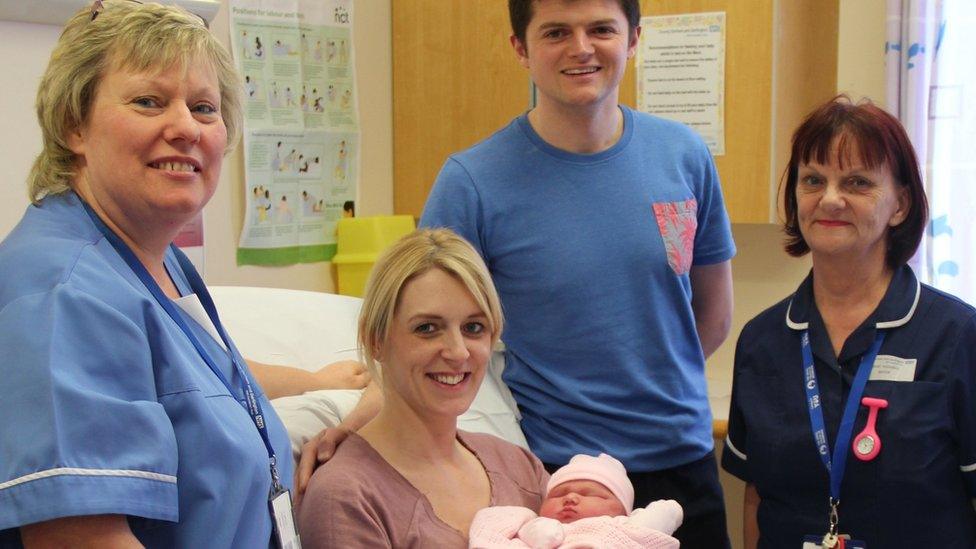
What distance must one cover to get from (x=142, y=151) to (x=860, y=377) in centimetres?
139

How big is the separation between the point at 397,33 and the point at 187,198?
219 cm

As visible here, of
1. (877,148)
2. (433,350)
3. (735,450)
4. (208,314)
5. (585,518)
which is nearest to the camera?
Result: (208,314)

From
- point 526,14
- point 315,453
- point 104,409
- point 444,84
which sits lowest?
point 315,453

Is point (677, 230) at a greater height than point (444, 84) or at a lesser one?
lesser

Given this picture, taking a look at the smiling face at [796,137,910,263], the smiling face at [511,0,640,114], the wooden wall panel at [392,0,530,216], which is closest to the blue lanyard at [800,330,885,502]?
the smiling face at [796,137,910,263]

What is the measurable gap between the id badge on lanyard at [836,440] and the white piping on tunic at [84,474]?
1.30 metres

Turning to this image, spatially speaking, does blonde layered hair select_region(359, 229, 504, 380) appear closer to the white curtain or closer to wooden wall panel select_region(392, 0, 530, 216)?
wooden wall panel select_region(392, 0, 530, 216)

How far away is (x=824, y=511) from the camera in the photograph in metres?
1.96

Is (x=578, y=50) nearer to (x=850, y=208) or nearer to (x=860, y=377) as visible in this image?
(x=850, y=208)

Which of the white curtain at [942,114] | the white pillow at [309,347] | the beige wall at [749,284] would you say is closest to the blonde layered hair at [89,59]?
the white pillow at [309,347]

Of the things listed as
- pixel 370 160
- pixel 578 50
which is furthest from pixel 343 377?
pixel 370 160

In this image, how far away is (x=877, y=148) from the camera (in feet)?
6.59

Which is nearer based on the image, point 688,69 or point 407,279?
point 407,279

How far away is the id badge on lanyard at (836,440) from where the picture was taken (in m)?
1.91
